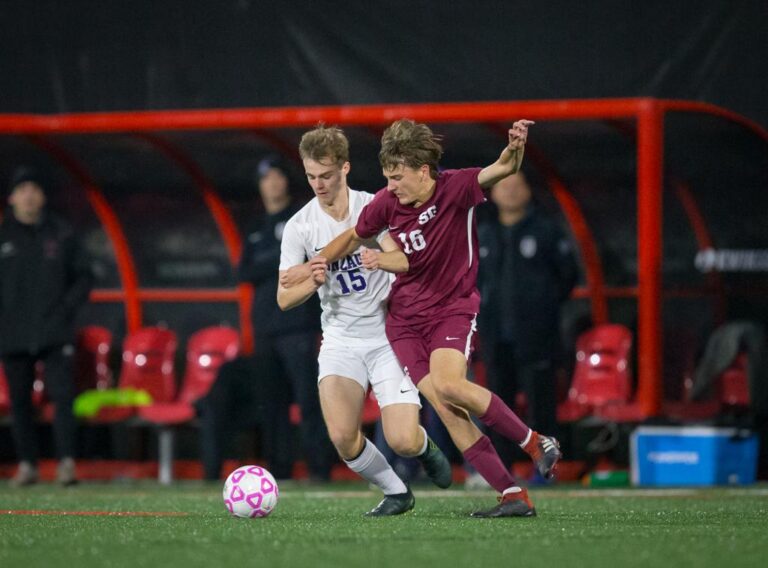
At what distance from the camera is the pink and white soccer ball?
22.9ft

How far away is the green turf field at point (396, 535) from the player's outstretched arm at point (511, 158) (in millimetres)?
1540

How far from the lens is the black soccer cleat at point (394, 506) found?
7344mm

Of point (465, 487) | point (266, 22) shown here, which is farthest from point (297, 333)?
point (266, 22)

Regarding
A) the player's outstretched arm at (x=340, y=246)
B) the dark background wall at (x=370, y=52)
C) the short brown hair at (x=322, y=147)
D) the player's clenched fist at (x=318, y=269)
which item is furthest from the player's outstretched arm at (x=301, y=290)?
the dark background wall at (x=370, y=52)

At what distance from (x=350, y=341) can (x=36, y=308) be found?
4169mm

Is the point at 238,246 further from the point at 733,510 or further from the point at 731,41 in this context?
the point at 733,510

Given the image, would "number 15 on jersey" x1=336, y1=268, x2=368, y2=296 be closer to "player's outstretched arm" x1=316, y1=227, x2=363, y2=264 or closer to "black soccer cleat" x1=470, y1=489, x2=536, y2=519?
"player's outstretched arm" x1=316, y1=227, x2=363, y2=264

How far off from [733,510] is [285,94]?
191 inches

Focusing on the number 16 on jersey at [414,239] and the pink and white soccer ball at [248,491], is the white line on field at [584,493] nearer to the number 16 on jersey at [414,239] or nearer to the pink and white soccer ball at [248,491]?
the pink and white soccer ball at [248,491]

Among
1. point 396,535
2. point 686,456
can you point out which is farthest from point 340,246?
point 686,456

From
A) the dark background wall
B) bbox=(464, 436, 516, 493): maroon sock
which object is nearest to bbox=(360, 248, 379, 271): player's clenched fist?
bbox=(464, 436, 516, 493): maroon sock

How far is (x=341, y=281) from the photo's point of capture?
743cm

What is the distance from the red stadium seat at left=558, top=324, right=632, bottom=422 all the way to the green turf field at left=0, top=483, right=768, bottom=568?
211 centimetres

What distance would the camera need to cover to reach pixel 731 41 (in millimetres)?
10102
